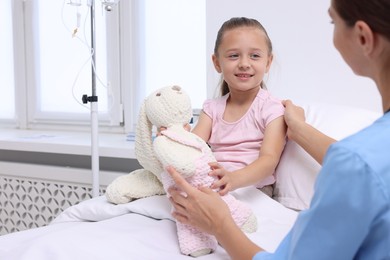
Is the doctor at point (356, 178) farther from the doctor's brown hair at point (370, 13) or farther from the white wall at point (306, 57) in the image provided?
the white wall at point (306, 57)

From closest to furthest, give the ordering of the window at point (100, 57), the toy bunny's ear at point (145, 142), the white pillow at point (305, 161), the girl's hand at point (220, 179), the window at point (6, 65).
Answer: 1. the girl's hand at point (220, 179)
2. the toy bunny's ear at point (145, 142)
3. the white pillow at point (305, 161)
4. the window at point (100, 57)
5. the window at point (6, 65)

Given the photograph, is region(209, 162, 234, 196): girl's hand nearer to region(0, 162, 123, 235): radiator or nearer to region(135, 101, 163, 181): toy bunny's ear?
region(135, 101, 163, 181): toy bunny's ear

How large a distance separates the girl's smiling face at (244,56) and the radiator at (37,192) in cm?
88

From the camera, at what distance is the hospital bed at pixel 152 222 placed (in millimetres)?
908

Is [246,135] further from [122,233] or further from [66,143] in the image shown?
[66,143]

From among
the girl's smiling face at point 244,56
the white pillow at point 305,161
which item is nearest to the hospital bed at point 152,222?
the white pillow at point 305,161

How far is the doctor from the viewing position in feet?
1.65

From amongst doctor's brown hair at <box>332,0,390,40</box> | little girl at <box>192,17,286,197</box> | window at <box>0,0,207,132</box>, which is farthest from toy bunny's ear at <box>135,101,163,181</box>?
window at <box>0,0,207,132</box>

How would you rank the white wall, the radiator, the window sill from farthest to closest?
the radiator, the window sill, the white wall

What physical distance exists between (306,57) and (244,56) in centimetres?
41

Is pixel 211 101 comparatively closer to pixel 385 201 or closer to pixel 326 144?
pixel 326 144

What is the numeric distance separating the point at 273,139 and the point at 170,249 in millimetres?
462

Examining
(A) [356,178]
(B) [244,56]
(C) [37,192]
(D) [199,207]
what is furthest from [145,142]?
(C) [37,192]

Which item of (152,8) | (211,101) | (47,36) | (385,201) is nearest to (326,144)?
(211,101)
